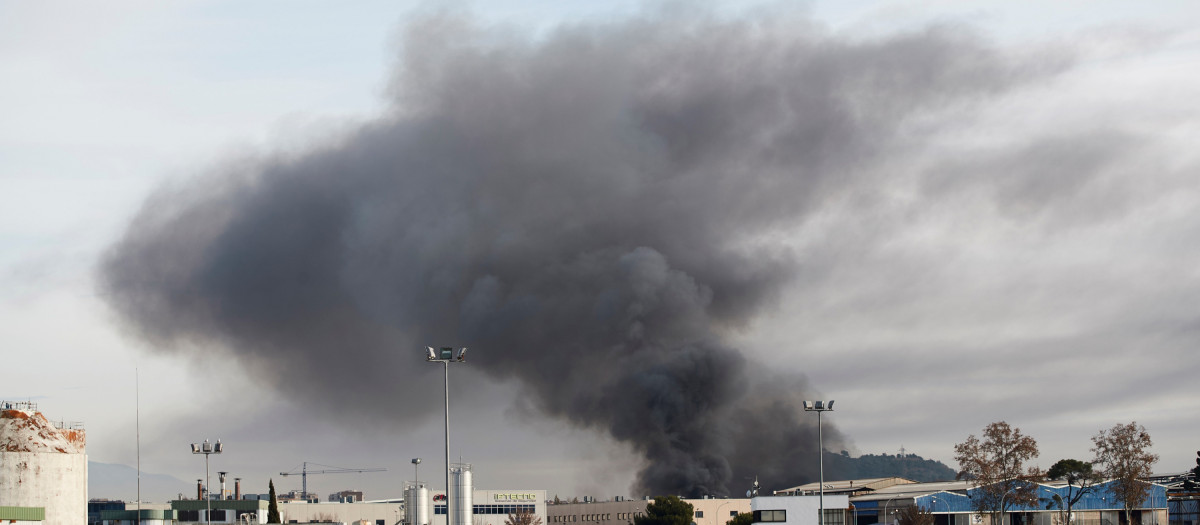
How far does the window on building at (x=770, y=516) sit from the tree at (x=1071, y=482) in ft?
85.9

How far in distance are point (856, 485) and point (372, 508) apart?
216 feet

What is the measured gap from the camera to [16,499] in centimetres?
7300

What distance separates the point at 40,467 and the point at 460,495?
88.1 feet

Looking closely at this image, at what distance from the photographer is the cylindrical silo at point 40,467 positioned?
73375 millimetres

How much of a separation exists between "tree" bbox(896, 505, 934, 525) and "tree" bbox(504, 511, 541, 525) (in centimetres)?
5321

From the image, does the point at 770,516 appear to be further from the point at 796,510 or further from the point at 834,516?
the point at 834,516

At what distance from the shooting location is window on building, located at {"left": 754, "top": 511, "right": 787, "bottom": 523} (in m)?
102

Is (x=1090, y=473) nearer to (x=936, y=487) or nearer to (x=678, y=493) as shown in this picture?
(x=936, y=487)

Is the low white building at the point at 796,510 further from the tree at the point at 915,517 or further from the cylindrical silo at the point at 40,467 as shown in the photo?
the cylindrical silo at the point at 40,467

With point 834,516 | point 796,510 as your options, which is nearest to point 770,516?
point 796,510

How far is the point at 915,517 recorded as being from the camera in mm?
99250

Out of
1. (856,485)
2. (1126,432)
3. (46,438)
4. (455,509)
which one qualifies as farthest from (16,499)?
(856,485)

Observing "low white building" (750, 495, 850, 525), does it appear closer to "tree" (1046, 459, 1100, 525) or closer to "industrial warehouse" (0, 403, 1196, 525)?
"industrial warehouse" (0, 403, 1196, 525)

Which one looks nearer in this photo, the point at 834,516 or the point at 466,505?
the point at 466,505
